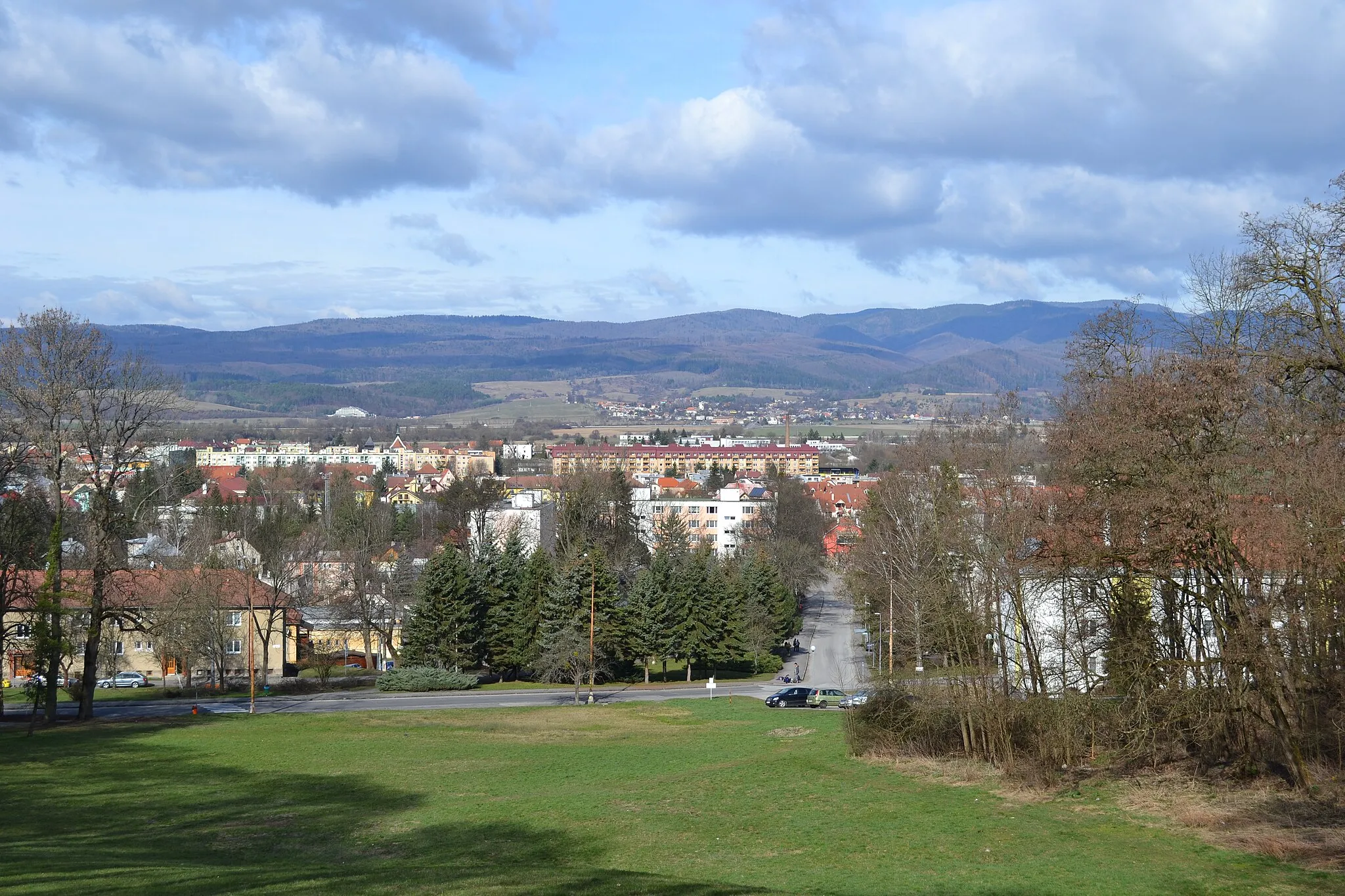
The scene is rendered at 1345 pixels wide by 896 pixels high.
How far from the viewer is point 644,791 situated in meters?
24.5

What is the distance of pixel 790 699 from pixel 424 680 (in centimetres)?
1629

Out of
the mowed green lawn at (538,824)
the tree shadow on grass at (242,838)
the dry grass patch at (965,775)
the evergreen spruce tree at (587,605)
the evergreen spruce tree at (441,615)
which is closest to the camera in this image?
the tree shadow on grass at (242,838)

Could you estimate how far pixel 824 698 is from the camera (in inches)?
1754

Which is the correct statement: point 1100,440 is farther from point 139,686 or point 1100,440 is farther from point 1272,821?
point 139,686

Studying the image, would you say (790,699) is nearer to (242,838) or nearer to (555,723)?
(555,723)

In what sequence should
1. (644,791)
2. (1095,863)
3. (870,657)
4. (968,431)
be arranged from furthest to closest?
(870,657), (968,431), (644,791), (1095,863)

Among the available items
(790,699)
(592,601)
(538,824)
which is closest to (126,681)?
(592,601)

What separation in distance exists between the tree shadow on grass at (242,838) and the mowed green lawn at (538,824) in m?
0.07

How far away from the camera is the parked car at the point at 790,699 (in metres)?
43.8

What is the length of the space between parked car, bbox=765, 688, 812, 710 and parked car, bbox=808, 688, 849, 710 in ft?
0.66

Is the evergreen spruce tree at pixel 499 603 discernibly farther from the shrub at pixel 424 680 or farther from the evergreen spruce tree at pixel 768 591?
the evergreen spruce tree at pixel 768 591

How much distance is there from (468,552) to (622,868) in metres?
42.1

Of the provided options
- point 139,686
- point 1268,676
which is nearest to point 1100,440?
point 1268,676

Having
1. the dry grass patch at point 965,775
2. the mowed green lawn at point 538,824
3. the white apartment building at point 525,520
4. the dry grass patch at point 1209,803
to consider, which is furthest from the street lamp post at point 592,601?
the dry grass patch at point 1209,803
